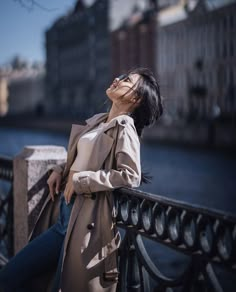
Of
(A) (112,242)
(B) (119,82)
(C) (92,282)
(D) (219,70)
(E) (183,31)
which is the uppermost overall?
(E) (183,31)

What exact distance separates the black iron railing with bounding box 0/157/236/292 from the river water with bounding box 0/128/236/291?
5796 mm

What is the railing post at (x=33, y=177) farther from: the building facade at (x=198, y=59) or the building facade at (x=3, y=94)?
the building facade at (x=3, y=94)

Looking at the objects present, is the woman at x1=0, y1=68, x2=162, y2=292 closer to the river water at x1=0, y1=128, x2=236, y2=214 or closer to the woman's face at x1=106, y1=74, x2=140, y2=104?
the woman's face at x1=106, y1=74, x2=140, y2=104

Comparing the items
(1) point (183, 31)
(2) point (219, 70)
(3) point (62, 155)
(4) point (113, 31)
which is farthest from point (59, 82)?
(3) point (62, 155)

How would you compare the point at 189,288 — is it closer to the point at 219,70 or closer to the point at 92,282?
the point at 92,282

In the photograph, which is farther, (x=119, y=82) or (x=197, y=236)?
(x=119, y=82)

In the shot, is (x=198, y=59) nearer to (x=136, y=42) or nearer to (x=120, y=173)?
(x=136, y=42)

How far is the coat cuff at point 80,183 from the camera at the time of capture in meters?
2.35

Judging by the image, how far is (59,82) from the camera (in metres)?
91.6

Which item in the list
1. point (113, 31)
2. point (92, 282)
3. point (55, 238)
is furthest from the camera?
point (113, 31)

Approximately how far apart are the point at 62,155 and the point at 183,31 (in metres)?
54.8

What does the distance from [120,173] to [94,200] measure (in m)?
0.17

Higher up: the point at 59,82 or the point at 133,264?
the point at 59,82

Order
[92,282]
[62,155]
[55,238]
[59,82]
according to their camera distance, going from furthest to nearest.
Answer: [59,82]
[62,155]
[55,238]
[92,282]
